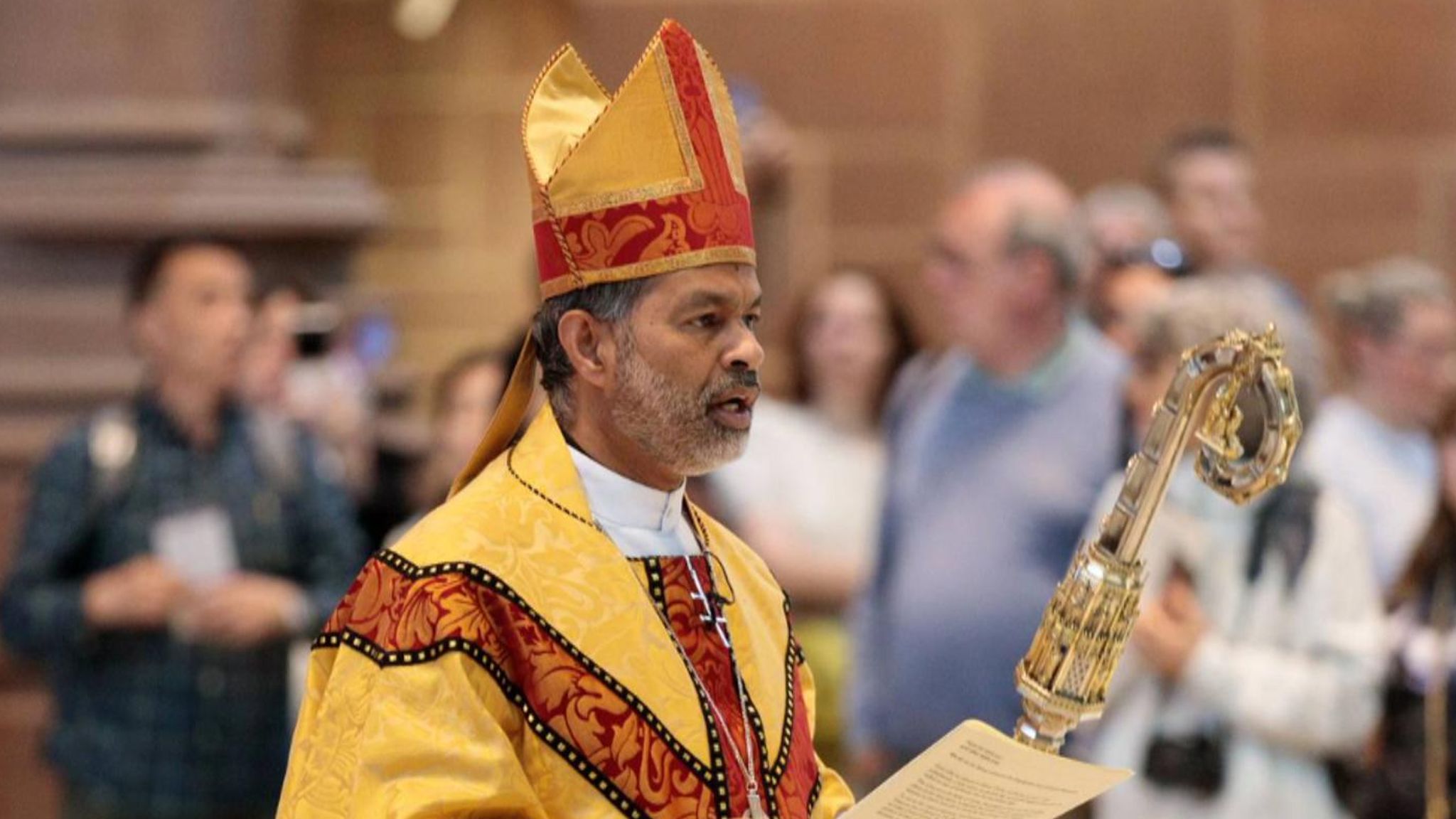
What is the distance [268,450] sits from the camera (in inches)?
232

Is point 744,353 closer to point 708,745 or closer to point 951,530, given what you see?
point 708,745

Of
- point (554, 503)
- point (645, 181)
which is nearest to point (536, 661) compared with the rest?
point (554, 503)

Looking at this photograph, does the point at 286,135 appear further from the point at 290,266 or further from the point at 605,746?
the point at 605,746

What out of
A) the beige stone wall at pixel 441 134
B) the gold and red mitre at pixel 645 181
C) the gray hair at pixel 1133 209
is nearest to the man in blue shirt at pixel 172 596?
the gray hair at pixel 1133 209

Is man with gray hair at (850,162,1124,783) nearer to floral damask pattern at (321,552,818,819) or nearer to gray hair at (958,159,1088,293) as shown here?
gray hair at (958,159,1088,293)

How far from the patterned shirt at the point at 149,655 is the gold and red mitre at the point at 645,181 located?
265 centimetres

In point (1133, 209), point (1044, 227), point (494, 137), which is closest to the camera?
point (1044, 227)

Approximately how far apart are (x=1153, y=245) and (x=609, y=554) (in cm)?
390

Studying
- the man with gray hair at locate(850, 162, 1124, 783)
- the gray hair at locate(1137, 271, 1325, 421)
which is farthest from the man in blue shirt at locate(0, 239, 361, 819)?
the gray hair at locate(1137, 271, 1325, 421)

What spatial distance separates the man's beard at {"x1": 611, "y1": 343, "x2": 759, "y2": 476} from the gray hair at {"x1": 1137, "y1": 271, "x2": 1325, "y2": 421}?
1.89m

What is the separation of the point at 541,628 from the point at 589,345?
1.23ft

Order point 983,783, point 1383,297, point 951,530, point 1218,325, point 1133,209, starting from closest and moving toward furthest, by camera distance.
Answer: point 983,783, point 1218,325, point 951,530, point 1383,297, point 1133,209

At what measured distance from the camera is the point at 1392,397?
6.66 meters

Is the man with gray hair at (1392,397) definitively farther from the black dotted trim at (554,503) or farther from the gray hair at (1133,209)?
the black dotted trim at (554,503)
